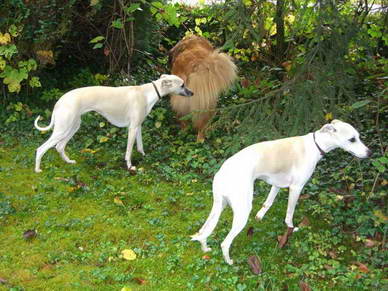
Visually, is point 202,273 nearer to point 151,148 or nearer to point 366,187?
point 366,187

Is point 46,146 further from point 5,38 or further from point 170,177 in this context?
point 5,38

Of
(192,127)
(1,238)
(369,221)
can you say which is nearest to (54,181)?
(1,238)

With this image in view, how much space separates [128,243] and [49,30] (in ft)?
15.4

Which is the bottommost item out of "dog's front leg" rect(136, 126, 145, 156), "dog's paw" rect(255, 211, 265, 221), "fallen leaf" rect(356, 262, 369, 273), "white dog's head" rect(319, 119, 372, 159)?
"dog's front leg" rect(136, 126, 145, 156)

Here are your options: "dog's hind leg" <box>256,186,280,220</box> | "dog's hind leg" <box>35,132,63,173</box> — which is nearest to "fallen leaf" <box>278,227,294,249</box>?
"dog's hind leg" <box>256,186,280,220</box>

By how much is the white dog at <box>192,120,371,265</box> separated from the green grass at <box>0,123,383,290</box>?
1.11ft

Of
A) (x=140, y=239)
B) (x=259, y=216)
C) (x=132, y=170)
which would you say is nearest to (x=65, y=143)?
(x=132, y=170)

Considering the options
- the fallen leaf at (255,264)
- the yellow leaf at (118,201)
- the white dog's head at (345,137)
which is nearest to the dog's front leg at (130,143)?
the yellow leaf at (118,201)

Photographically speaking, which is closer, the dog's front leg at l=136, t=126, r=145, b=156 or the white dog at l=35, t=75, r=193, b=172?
the white dog at l=35, t=75, r=193, b=172

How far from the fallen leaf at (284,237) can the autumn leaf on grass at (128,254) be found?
4.83ft

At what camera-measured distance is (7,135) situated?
803 cm

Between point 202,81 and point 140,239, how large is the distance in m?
3.05

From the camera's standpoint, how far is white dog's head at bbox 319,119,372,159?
4.59m

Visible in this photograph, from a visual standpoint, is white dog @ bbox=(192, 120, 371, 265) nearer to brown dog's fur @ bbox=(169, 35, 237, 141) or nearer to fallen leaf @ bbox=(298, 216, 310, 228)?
fallen leaf @ bbox=(298, 216, 310, 228)
